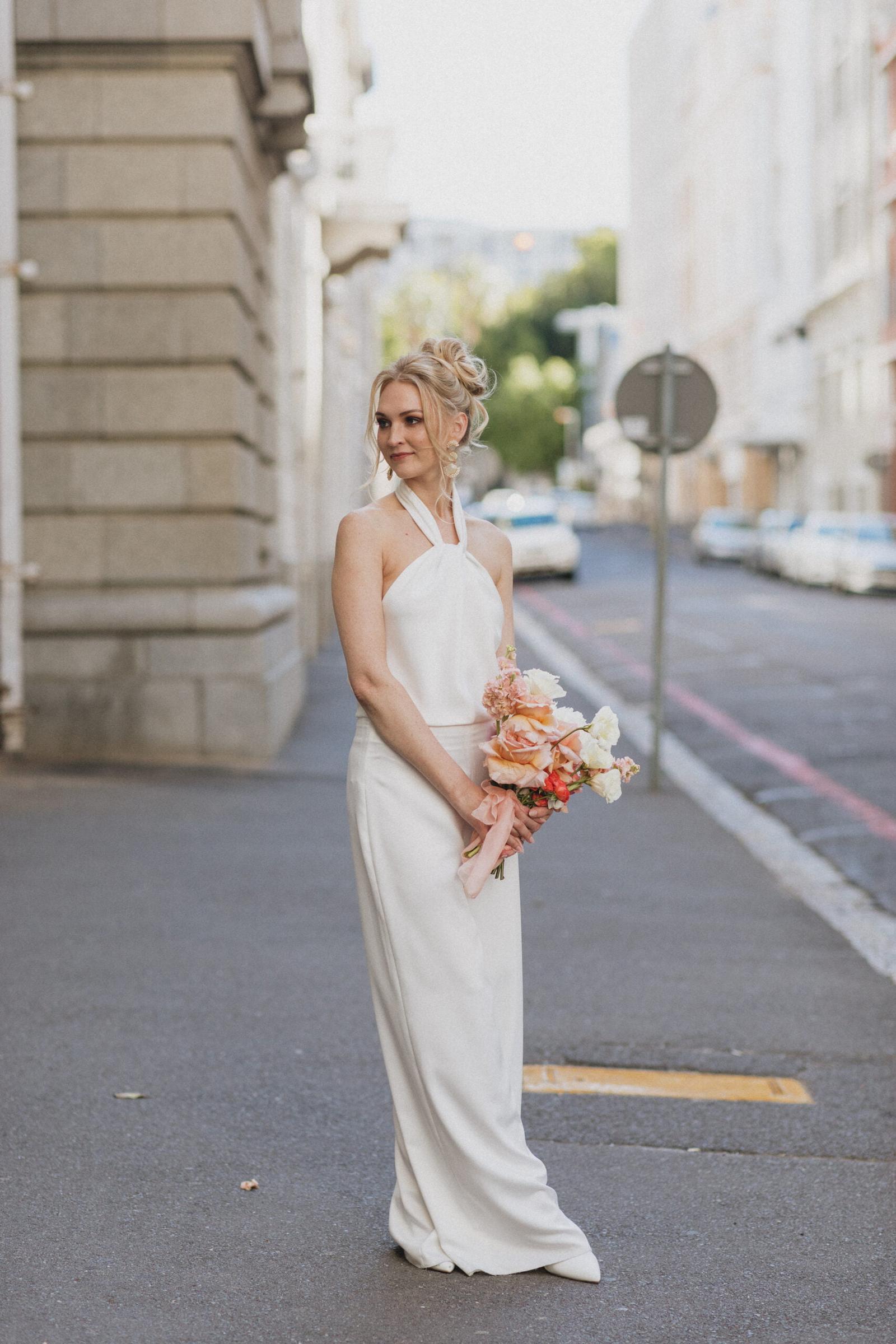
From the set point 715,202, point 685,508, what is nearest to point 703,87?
point 715,202

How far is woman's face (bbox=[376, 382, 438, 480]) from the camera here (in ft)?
11.5

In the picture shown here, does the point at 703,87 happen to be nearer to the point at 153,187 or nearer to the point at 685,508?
the point at 685,508

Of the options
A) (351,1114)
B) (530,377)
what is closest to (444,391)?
(351,1114)

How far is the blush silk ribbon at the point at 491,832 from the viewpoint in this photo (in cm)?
345

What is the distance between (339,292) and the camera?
25.7 m

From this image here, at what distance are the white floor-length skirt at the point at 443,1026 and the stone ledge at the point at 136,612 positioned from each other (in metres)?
7.52

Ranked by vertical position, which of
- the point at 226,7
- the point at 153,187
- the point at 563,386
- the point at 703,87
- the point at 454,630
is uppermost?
the point at 703,87

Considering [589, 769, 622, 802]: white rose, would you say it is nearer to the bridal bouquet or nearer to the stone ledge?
the bridal bouquet

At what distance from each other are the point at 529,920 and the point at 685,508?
247ft

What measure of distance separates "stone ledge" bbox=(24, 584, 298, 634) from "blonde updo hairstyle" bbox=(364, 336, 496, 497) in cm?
745

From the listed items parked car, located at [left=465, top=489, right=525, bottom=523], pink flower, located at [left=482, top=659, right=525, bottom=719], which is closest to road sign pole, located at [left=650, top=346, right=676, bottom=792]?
pink flower, located at [left=482, top=659, right=525, bottom=719]

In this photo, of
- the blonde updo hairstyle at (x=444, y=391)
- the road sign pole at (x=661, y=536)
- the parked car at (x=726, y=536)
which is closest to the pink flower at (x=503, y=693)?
the blonde updo hairstyle at (x=444, y=391)

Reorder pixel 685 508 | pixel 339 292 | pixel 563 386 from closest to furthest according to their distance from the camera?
pixel 339 292 < pixel 685 508 < pixel 563 386

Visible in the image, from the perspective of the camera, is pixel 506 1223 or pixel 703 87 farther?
pixel 703 87
